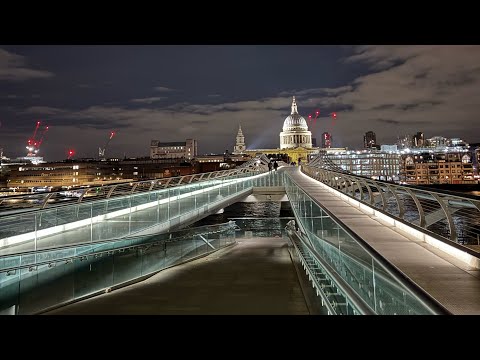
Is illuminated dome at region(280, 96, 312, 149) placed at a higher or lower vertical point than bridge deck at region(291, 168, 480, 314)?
higher

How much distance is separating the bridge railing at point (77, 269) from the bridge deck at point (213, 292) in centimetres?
27

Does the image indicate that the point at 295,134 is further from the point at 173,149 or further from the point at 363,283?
the point at 363,283

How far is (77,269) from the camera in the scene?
778 centimetres

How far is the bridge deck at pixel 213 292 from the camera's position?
7504 millimetres

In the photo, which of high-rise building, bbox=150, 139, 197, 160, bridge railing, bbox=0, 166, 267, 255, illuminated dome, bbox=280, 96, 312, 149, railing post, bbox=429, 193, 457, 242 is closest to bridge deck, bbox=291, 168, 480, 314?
railing post, bbox=429, 193, 457, 242

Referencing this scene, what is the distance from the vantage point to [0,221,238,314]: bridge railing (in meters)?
6.25

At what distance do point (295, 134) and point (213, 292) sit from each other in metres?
146

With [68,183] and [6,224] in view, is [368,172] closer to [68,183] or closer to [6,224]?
[68,183]

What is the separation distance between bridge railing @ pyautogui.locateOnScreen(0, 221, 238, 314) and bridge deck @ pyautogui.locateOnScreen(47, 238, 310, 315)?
27cm

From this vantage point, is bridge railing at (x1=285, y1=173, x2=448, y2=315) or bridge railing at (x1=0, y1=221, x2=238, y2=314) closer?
bridge railing at (x1=285, y1=173, x2=448, y2=315)

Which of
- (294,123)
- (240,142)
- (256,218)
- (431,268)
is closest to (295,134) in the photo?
(294,123)

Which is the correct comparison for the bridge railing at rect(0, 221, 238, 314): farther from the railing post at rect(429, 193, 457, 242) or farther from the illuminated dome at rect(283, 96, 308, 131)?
the illuminated dome at rect(283, 96, 308, 131)
